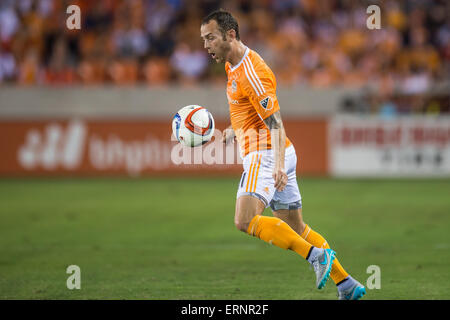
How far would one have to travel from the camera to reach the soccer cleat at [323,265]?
17.8 ft

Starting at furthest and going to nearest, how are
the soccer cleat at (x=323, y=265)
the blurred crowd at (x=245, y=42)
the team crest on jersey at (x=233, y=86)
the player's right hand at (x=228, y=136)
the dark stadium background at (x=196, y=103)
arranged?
the blurred crowd at (x=245, y=42)
the dark stadium background at (x=196, y=103)
the player's right hand at (x=228, y=136)
the team crest on jersey at (x=233, y=86)
the soccer cleat at (x=323, y=265)

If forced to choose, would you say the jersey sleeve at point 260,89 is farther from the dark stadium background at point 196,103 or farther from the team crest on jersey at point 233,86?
the dark stadium background at point 196,103

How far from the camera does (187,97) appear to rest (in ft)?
64.7

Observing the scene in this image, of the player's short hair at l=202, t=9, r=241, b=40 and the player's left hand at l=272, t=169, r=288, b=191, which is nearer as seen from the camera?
the player's left hand at l=272, t=169, r=288, b=191

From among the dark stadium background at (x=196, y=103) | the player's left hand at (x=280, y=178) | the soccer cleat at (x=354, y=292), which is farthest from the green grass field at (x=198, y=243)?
the player's left hand at (x=280, y=178)

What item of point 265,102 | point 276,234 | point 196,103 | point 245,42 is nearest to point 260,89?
point 265,102

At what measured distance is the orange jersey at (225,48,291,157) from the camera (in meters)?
5.51

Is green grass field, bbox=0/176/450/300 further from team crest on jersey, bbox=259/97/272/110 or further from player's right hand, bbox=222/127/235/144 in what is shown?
team crest on jersey, bbox=259/97/272/110

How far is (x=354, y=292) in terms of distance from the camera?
18.1 feet

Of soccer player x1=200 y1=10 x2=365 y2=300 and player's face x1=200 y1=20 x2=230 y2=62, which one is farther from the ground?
player's face x1=200 y1=20 x2=230 y2=62

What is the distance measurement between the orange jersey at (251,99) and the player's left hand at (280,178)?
1.30 feet

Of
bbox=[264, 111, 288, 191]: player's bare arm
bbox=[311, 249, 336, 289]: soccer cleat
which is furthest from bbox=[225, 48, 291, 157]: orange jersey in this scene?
bbox=[311, 249, 336, 289]: soccer cleat

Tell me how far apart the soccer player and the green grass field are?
2.09 feet
